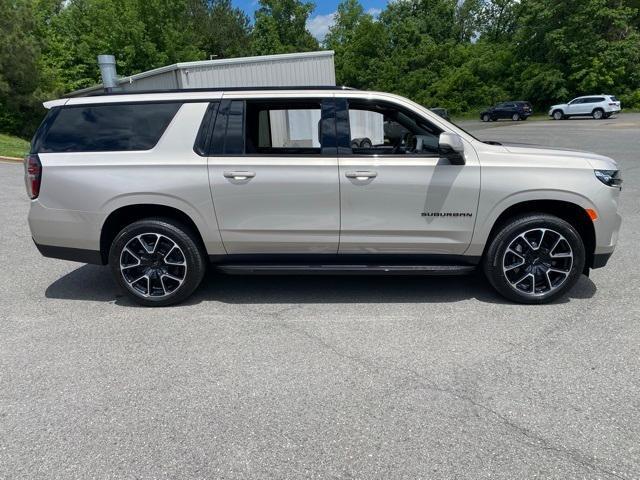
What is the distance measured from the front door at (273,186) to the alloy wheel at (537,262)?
157 centimetres

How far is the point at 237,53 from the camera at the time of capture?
55188mm

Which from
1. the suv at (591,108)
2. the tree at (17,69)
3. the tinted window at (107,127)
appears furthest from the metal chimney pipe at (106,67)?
the suv at (591,108)

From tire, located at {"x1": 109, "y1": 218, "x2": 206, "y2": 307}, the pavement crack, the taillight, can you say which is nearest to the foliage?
the taillight

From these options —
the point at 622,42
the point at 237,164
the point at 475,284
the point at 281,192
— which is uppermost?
the point at 622,42

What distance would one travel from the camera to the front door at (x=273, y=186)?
3957mm

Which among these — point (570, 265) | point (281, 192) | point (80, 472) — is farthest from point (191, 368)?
point (570, 265)

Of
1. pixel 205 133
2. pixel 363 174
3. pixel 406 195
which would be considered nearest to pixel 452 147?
pixel 406 195

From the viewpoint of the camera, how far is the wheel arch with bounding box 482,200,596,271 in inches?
158

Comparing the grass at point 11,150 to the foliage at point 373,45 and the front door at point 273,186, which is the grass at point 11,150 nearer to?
the foliage at point 373,45

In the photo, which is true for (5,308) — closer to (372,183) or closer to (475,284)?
(372,183)

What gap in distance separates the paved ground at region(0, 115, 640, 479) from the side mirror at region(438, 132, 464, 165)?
1.29 m

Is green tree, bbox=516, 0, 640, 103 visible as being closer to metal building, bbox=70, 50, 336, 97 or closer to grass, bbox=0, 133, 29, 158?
metal building, bbox=70, 50, 336, 97

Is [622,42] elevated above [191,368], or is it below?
above

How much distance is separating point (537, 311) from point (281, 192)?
2440 millimetres
